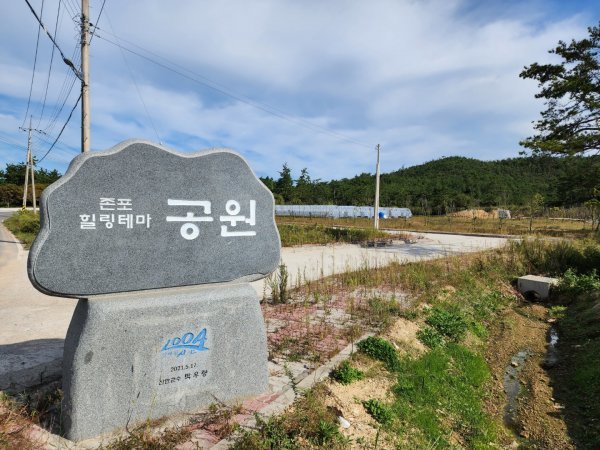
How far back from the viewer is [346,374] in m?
3.59

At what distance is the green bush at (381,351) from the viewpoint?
4.15 m

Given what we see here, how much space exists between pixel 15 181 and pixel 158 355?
72.8m

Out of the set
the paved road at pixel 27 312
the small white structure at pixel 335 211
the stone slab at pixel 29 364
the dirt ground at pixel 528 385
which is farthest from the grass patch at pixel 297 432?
the small white structure at pixel 335 211

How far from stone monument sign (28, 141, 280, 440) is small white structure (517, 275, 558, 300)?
7.38 m

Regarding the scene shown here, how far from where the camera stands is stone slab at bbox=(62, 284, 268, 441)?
2668 mm

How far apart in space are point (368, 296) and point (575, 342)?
317 cm

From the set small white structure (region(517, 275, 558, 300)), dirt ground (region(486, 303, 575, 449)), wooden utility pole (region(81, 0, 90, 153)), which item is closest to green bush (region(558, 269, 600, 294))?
small white structure (region(517, 275, 558, 300))

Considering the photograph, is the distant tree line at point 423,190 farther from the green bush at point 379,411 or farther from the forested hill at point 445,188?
the green bush at point 379,411

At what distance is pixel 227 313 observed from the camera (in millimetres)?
3270

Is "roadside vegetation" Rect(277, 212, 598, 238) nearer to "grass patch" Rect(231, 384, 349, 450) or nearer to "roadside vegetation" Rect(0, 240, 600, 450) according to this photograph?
"roadside vegetation" Rect(0, 240, 600, 450)

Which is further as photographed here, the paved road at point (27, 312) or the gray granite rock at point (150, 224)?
the paved road at point (27, 312)

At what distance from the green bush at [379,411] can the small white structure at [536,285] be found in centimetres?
677

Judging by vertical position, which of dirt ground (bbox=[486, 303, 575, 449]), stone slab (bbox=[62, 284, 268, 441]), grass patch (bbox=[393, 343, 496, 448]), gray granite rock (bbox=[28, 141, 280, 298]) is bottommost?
dirt ground (bbox=[486, 303, 575, 449])

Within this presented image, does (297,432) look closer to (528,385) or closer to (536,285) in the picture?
(528,385)
